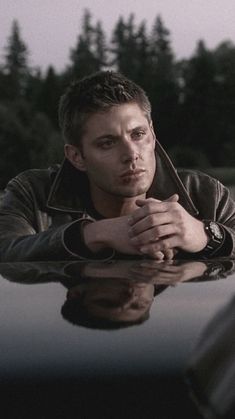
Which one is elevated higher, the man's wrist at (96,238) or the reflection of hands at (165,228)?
the reflection of hands at (165,228)

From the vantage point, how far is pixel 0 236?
2.43m

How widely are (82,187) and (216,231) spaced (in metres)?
0.88

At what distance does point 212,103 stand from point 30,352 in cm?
5243

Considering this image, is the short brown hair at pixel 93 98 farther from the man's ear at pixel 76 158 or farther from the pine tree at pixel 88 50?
the pine tree at pixel 88 50

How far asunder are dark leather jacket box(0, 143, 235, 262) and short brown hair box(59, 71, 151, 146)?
0.18m

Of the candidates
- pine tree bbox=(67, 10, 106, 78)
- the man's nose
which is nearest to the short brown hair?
the man's nose

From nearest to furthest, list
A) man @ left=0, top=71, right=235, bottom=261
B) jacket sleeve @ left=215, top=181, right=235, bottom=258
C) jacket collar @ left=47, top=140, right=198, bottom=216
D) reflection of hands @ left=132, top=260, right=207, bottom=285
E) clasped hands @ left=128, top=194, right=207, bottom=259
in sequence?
1. reflection of hands @ left=132, top=260, right=207, bottom=285
2. clasped hands @ left=128, top=194, right=207, bottom=259
3. man @ left=0, top=71, right=235, bottom=261
4. jacket collar @ left=47, top=140, right=198, bottom=216
5. jacket sleeve @ left=215, top=181, right=235, bottom=258

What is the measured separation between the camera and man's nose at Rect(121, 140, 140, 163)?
2.75m

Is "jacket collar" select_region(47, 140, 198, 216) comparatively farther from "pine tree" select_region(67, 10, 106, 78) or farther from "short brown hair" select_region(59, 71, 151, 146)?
"pine tree" select_region(67, 10, 106, 78)

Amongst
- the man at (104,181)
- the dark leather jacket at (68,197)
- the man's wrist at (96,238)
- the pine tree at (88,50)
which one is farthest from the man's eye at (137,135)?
the pine tree at (88,50)

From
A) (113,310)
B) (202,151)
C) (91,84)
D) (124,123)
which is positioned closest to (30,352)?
(113,310)

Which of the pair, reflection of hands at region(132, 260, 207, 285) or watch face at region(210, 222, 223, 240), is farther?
watch face at region(210, 222, 223, 240)

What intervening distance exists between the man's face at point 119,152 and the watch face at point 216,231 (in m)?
0.42

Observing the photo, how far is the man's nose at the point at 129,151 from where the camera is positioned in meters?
2.75
